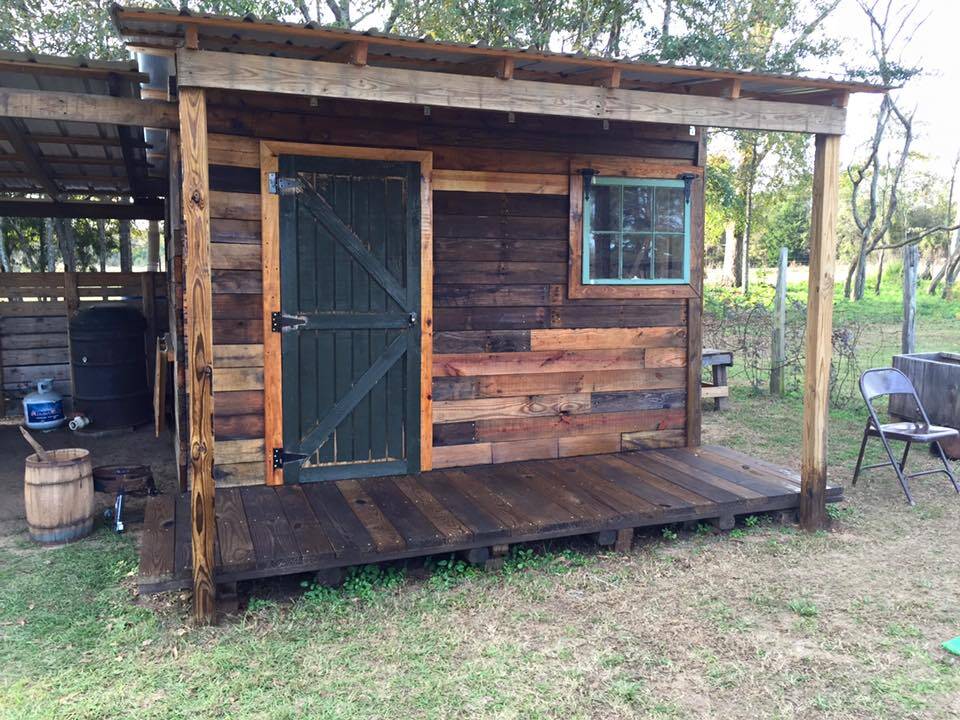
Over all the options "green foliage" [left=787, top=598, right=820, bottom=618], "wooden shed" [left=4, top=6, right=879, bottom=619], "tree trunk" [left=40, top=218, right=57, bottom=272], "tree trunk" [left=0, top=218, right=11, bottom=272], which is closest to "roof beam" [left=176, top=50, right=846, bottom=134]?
"wooden shed" [left=4, top=6, right=879, bottom=619]

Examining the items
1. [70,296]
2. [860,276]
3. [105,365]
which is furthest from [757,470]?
[860,276]

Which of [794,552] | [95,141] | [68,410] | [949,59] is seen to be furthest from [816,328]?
[949,59]

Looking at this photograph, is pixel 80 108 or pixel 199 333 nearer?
pixel 199 333

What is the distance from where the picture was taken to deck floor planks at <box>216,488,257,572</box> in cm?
365

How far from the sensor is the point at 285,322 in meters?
4.85

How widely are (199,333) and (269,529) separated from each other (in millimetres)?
1190

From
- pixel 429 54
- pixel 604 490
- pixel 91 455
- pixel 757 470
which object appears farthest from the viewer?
pixel 91 455

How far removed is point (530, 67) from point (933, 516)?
3844mm

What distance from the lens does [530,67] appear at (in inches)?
163

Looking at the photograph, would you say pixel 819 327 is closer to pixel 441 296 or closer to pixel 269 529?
pixel 441 296

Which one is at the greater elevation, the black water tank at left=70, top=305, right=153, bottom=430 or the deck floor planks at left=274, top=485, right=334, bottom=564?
the black water tank at left=70, top=305, right=153, bottom=430

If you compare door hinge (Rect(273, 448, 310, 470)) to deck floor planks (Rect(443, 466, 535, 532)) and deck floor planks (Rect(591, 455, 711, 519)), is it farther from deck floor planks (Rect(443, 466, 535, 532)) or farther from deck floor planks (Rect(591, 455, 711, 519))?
deck floor planks (Rect(591, 455, 711, 519))

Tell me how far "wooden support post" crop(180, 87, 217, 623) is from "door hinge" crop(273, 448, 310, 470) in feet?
4.33

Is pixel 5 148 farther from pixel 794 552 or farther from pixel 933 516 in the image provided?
pixel 933 516
